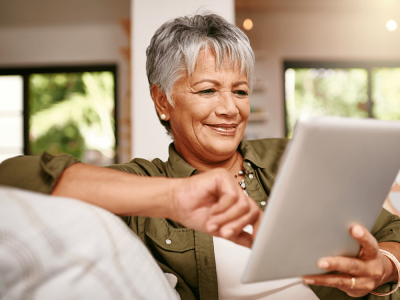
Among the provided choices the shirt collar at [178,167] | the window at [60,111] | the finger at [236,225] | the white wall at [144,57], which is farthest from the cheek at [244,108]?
the window at [60,111]

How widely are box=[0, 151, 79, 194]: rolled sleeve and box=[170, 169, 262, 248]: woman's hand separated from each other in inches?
9.8

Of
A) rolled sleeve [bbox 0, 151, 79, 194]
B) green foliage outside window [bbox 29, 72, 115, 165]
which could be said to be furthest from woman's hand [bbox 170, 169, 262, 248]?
green foliage outside window [bbox 29, 72, 115, 165]

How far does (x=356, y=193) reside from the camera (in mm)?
558

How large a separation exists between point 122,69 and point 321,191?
16.9 feet

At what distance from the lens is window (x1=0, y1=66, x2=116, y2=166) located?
5.21m

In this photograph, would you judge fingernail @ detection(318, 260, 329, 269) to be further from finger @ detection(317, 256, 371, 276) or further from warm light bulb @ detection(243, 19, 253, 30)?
warm light bulb @ detection(243, 19, 253, 30)

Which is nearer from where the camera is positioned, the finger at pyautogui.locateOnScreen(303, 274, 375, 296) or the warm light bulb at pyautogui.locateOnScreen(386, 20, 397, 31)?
the finger at pyautogui.locateOnScreen(303, 274, 375, 296)

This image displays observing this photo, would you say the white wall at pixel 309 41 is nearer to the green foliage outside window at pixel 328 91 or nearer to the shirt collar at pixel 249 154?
the green foliage outside window at pixel 328 91

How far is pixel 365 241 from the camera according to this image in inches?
23.3

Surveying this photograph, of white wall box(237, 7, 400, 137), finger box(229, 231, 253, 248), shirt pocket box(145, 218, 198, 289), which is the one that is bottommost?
shirt pocket box(145, 218, 198, 289)

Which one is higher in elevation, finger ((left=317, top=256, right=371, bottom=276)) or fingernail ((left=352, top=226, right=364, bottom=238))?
fingernail ((left=352, top=226, right=364, bottom=238))

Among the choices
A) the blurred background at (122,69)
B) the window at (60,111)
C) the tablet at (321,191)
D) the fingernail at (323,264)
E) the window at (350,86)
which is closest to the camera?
the tablet at (321,191)

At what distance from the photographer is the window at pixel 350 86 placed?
507 cm

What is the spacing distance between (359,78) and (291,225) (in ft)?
17.7
